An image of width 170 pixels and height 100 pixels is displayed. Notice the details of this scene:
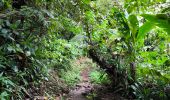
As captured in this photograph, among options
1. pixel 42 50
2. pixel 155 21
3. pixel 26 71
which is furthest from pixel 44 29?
pixel 155 21

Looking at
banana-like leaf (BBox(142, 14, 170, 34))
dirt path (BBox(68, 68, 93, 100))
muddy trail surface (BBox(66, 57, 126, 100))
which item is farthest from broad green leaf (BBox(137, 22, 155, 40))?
dirt path (BBox(68, 68, 93, 100))

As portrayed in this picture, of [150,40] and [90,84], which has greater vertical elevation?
[150,40]

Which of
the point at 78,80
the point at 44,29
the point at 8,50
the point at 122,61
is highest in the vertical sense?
the point at 44,29

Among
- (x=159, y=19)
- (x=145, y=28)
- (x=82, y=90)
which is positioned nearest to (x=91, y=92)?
(x=82, y=90)

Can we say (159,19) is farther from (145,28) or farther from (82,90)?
(82,90)

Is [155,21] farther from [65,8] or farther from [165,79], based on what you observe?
[65,8]

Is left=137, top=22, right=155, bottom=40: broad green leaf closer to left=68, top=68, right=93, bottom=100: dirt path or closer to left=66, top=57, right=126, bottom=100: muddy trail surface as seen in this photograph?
left=66, top=57, right=126, bottom=100: muddy trail surface

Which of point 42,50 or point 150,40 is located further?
point 150,40

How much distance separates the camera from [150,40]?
216 inches

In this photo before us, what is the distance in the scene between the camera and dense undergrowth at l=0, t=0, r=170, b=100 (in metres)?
3.78

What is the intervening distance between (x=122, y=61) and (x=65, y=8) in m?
1.33

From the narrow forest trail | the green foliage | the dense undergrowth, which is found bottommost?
the narrow forest trail

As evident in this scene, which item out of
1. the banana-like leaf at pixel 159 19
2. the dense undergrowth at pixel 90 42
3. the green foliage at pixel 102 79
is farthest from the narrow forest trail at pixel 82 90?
the banana-like leaf at pixel 159 19

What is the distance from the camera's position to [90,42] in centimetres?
486
